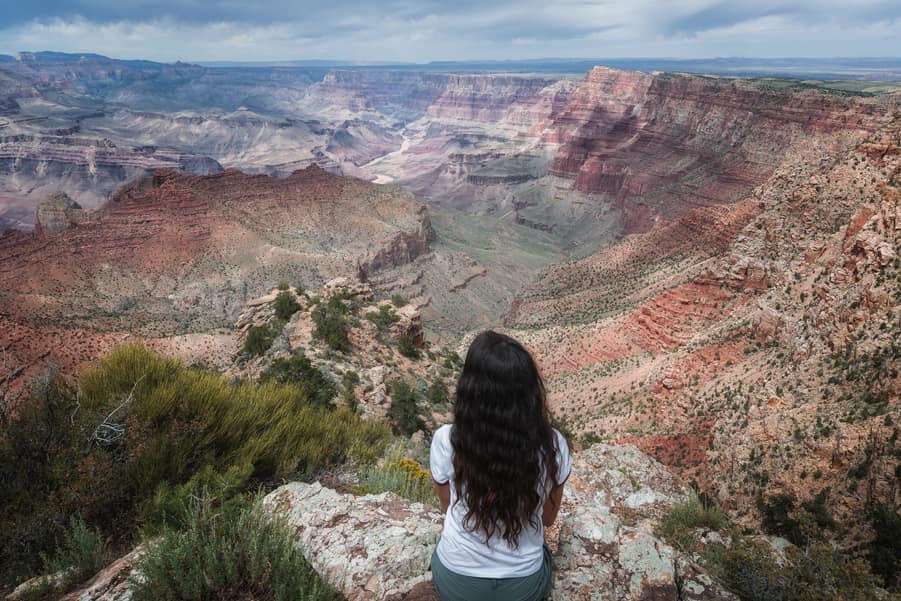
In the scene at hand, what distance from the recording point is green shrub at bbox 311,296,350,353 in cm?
1752

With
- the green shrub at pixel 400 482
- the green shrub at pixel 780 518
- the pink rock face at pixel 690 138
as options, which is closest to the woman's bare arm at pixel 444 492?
the green shrub at pixel 400 482

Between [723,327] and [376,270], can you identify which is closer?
[723,327]

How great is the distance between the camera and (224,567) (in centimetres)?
364

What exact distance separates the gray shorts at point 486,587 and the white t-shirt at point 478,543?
0.12ft

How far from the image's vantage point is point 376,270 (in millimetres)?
60125

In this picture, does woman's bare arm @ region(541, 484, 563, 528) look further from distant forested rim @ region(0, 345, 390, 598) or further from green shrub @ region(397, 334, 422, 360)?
green shrub @ region(397, 334, 422, 360)

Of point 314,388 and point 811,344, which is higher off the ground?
point 811,344

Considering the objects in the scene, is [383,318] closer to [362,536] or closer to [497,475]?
[362,536]

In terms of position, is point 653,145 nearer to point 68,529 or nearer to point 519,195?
point 519,195

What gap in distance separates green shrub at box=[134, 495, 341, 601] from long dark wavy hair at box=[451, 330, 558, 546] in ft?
4.25

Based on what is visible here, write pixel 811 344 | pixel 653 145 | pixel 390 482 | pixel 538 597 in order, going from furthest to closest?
pixel 653 145 → pixel 811 344 → pixel 390 482 → pixel 538 597

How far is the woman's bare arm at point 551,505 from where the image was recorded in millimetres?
3550

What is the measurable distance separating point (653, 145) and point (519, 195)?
120ft

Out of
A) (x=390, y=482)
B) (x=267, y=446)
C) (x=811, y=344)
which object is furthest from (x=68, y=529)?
(x=811, y=344)
